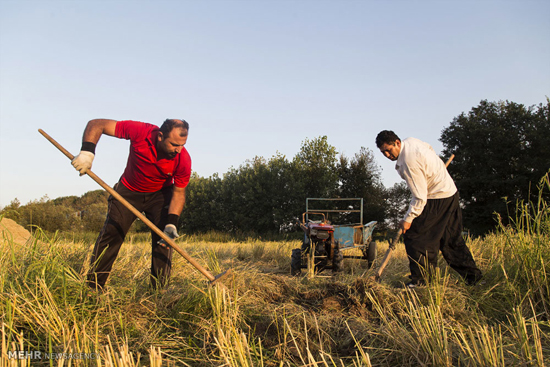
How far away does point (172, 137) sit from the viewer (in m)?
3.63

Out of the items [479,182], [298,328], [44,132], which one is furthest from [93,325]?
[479,182]

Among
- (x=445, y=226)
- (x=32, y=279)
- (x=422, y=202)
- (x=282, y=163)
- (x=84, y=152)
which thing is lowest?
(x=32, y=279)

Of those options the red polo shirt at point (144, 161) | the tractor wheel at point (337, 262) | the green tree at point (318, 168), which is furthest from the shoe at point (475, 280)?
the green tree at point (318, 168)

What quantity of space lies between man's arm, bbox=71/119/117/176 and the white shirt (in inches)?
114

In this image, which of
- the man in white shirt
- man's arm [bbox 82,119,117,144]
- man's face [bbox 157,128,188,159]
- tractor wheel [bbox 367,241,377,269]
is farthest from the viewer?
tractor wheel [bbox 367,241,377,269]

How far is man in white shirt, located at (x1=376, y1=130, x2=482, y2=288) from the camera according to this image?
373 cm

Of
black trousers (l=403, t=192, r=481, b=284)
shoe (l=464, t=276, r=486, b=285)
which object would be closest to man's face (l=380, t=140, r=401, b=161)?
black trousers (l=403, t=192, r=481, b=284)

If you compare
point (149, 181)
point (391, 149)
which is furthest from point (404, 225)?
point (149, 181)

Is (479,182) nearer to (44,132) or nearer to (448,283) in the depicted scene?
(448,283)

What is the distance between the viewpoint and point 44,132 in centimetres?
325

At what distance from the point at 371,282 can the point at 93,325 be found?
217 cm

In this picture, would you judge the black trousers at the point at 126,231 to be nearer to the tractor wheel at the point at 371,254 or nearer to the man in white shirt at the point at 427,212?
the man in white shirt at the point at 427,212

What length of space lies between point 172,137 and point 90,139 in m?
0.72

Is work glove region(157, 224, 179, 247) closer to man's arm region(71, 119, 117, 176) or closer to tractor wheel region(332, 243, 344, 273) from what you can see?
man's arm region(71, 119, 117, 176)
